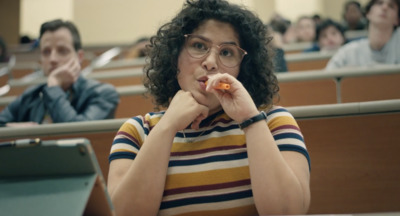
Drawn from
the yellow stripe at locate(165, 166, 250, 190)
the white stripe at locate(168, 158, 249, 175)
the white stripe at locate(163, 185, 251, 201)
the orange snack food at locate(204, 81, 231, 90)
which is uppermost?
the orange snack food at locate(204, 81, 231, 90)

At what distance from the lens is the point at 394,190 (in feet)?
3.72

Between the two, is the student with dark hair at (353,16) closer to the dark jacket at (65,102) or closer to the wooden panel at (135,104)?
the wooden panel at (135,104)

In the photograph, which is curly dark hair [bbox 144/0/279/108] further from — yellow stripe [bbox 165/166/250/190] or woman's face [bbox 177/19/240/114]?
yellow stripe [bbox 165/166/250/190]

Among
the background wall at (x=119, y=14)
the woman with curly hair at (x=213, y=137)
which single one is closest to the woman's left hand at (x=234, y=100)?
Result: the woman with curly hair at (x=213, y=137)

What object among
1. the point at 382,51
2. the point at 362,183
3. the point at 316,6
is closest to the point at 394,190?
the point at 362,183

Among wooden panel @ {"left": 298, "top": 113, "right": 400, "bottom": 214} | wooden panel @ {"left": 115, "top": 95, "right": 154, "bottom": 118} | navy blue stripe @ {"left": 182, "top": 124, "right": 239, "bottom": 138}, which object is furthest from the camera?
wooden panel @ {"left": 115, "top": 95, "right": 154, "bottom": 118}

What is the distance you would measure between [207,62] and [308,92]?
1069 millimetres

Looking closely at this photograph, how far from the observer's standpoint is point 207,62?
970 mm

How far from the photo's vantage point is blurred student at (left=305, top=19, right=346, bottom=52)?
3279 millimetres

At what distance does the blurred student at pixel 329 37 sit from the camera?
3279mm

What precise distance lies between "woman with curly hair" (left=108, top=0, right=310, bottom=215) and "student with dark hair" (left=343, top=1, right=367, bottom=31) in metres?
3.56

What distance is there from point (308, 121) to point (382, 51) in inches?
56.0

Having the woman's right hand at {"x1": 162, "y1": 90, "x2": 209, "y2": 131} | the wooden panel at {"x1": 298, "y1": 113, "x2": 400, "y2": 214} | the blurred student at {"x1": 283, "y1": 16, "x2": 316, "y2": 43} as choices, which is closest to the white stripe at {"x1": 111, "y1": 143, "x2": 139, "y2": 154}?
the woman's right hand at {"x1": 162, "y1": 90, "x2": 209, "y2": 131}

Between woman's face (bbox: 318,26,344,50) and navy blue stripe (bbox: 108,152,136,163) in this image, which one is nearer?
navy blue stripe (bbox: 108,152,136,163)
